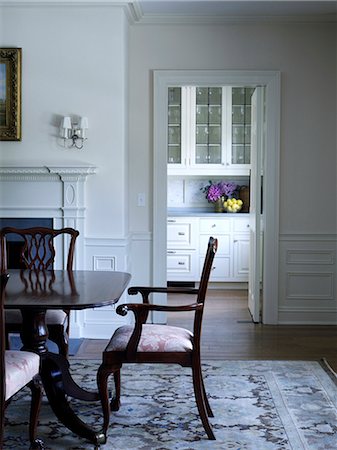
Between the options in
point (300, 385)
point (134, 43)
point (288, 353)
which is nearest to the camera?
point (300, 385)

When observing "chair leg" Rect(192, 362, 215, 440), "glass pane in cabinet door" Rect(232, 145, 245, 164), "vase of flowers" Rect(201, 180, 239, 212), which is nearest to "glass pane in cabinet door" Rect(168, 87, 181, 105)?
"glass pane in cabinet door" Rect(232, 145, 245, 164)

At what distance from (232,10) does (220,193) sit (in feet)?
9.63

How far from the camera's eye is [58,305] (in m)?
2.52

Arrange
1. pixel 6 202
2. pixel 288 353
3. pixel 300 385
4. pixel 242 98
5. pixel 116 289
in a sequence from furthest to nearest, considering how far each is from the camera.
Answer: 1. pixel 242 98
2. pixel 6 202
3. pixel 288 353
4. pixel 300 385
5. pixel 116 289

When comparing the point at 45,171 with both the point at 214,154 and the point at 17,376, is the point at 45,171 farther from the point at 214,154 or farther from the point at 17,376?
the point at 214,154

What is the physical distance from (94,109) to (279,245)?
75.5 inches

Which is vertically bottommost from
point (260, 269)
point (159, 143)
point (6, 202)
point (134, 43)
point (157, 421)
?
point (157, 421)

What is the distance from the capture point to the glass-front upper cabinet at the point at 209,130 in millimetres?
7340

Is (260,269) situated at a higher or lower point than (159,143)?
lower

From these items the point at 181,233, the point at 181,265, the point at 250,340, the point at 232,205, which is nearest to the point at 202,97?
the point at 232,205

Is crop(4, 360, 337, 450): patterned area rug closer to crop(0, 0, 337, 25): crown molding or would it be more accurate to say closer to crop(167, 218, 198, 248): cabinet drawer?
crop(0, 0, 337, 25): crown molding

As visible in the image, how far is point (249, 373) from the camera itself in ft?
12.6

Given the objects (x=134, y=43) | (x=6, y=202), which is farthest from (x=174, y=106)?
(x=6, y=202)

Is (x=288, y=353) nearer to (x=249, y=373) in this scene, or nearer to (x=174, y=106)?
(x=249, y=373)
